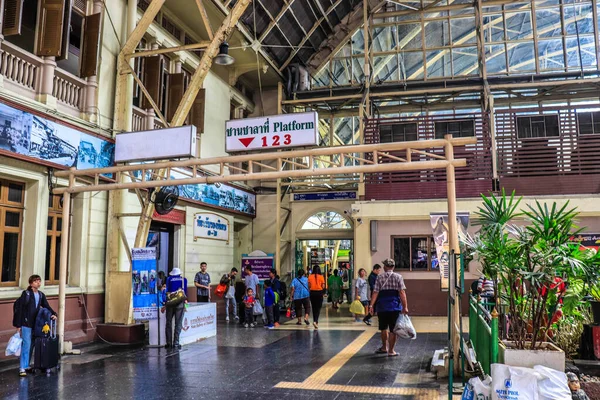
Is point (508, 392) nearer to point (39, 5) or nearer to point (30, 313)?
point (30, 313)

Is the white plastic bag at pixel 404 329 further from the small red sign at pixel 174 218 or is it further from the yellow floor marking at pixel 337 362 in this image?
the small red sign at pixel 174 218

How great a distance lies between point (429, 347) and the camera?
10133 millimetres

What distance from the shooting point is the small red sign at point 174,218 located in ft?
46.0

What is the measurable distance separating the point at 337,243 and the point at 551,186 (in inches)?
581

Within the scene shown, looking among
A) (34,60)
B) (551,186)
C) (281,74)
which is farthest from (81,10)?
(551,186)

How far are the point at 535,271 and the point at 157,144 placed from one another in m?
7.06

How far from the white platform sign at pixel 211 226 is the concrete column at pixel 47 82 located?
6267 millimetres

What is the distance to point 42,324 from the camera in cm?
805

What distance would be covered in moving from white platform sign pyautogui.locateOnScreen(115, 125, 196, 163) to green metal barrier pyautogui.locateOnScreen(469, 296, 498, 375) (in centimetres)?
561

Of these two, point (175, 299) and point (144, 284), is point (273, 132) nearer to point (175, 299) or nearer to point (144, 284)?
point (175, 299)

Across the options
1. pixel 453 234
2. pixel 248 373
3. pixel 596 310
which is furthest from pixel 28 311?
pixel 596 310

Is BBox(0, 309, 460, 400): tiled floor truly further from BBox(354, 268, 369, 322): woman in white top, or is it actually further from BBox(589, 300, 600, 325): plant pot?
BBox(354, 268, 369, 322): woman in white top

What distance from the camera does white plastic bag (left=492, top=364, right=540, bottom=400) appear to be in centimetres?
470

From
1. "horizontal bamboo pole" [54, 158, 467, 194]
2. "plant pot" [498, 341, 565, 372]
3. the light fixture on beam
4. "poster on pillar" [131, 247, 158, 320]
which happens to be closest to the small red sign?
"poster on pillar" [131, 247, 158, 320]
